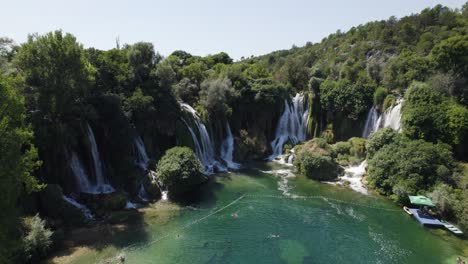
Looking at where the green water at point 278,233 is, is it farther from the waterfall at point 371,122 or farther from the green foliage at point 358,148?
the waterfall at point 371,122

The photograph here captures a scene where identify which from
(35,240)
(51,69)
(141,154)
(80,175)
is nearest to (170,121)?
(141,154)

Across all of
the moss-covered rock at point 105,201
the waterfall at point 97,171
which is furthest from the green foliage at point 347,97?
the waterfall at point 97,171

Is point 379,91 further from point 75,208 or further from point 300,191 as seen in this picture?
point 75,208

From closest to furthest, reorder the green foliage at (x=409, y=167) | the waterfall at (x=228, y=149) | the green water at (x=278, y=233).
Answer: the green water at (x=278, y=233) → the green foliage at (x=409, y=167) → the waterfall at (x=228, y=149)

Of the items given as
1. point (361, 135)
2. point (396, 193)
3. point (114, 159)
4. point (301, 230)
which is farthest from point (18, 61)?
point (361, 135)

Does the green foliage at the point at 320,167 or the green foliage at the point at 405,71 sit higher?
the green foliage at the point at 405,71

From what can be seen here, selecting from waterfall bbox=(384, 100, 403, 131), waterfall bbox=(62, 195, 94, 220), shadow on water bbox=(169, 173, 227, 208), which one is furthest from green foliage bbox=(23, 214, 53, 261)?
waterfall bbox=(384, 100, 403, 131)
